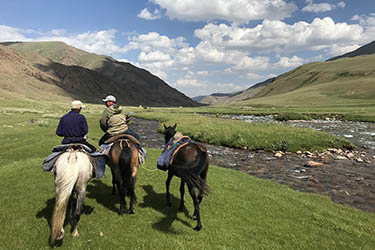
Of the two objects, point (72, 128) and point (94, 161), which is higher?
point (72, 128)

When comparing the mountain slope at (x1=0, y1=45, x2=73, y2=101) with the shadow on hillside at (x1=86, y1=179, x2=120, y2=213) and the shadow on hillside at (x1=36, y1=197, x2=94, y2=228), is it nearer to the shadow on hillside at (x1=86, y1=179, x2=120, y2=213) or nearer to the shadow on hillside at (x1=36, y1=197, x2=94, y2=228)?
the shadow on hillside at (x1=86, y1=179, x2=120, y2=213)

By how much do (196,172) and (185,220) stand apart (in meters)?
2.02

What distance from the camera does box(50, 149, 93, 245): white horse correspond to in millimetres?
6328

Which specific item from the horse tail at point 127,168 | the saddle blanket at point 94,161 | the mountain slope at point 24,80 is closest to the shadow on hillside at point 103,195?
the horse tail at point 127,168

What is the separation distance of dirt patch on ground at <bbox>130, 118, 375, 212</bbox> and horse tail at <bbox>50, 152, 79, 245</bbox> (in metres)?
12.8

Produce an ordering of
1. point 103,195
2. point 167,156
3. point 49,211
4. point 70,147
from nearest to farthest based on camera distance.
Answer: point 70,147 < point 49,211 < point 167,156 < point 103,195

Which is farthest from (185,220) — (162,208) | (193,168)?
(193,168)

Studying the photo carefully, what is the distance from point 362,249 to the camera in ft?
23.0

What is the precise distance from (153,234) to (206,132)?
24.0 m

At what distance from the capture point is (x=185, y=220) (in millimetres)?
8320

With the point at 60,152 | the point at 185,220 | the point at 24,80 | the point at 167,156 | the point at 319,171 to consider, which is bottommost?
the point at 319,171

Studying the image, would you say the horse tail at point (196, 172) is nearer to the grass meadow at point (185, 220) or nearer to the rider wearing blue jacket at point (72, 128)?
the grass meadow at point (185, 220)

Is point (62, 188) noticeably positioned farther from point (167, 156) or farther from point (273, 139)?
point (273, 139)

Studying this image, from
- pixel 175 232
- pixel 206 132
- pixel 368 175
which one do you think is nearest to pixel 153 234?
pixel 175 232
